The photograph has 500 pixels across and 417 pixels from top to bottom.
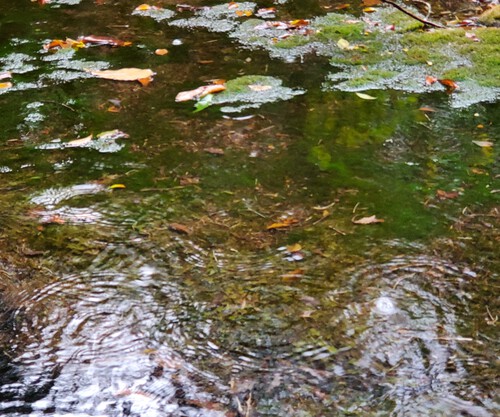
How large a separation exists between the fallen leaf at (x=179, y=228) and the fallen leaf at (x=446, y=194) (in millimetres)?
1038

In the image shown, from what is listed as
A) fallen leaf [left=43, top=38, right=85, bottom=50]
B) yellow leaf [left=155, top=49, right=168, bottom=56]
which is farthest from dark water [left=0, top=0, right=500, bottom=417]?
fallen leaf [left=43, top=38, right=85, bottom=50]

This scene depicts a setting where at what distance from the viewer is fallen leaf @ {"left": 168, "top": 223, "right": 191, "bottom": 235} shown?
2.37 m

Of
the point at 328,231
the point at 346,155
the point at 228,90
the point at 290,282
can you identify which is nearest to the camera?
the point at 290,282

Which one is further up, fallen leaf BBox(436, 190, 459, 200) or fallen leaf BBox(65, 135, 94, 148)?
fallen leaf BBox(436, 190, 459, 200)

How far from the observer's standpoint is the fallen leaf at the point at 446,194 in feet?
8.19

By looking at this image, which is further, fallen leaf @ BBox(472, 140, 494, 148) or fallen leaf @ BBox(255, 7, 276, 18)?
fallen leaf @ BBox(255, 7, 276, 18)

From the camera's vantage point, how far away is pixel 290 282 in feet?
6.83

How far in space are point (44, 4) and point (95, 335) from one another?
4.28 m

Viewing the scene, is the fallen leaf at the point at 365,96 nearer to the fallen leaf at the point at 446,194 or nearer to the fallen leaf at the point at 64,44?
the fallen leaf at the point at 446,194

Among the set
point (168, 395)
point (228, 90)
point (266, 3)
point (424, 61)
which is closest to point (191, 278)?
point (168, 395)

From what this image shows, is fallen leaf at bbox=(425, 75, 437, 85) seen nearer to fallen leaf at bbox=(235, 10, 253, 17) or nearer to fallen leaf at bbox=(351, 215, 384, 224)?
fallen leaf at bbox=(351, 215, 384, 224)

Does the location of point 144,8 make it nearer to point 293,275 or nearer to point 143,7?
point 143,7

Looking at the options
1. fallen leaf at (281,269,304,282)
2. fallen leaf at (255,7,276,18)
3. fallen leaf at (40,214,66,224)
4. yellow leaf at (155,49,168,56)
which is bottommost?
yellow leaf at (155,49,168,56)

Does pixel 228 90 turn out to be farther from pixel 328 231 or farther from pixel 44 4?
pixel 44 4
